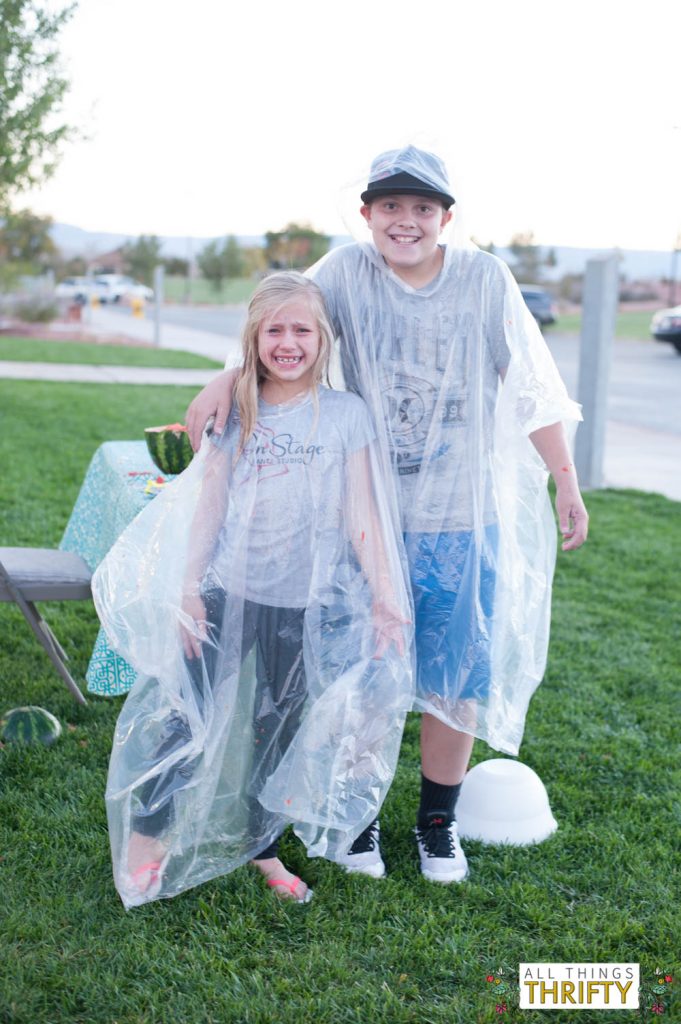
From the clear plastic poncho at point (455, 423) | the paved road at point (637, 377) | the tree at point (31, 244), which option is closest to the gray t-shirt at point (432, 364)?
the clear plastic poncho at point (455, 423)

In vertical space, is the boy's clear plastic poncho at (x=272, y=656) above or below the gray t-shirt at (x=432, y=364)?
below

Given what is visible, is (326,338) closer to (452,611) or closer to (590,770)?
(452,611)

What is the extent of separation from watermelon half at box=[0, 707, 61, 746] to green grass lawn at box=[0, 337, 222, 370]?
38.3 ft

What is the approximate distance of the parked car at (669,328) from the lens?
2030cm

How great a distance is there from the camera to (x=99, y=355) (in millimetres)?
16219

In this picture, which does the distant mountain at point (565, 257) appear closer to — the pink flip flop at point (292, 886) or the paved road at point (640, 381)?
the paved road at point (640, 381)

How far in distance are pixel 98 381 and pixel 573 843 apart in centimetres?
1047

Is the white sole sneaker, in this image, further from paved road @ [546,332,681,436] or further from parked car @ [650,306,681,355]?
parked car @ [650,306,681,355]

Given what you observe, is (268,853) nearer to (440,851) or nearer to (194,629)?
(440,851)

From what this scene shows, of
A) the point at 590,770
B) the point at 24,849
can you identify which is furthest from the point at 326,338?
the point at 590,770

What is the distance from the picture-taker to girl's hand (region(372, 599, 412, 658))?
Result: 2.29m

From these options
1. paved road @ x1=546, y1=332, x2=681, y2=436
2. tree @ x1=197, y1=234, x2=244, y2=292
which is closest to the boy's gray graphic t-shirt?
paved road @ x1=546, y1=332, x2=681, y2=436

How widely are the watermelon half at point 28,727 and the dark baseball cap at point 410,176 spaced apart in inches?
73.1

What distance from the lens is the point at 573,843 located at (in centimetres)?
272
